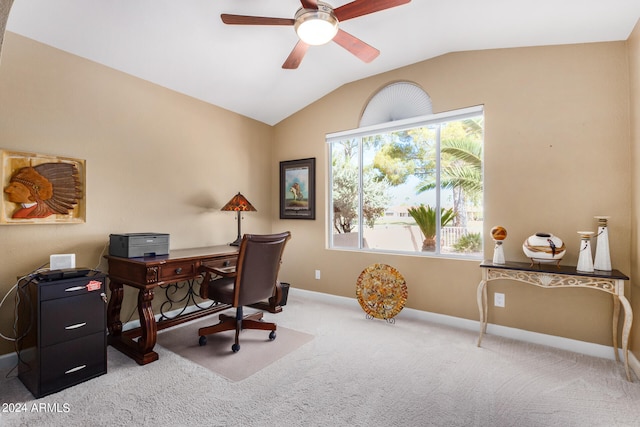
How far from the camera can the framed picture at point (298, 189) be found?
405 cm

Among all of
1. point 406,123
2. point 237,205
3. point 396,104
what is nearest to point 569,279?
point 406,123

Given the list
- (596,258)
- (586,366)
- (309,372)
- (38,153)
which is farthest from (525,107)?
(38,153)

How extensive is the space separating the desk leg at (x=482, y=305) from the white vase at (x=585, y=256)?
2.17 ft

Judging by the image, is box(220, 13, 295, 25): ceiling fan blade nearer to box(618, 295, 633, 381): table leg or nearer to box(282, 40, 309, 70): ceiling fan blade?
box(282, 40, 309, 70): ceiling fan blade

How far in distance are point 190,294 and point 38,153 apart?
1833mm

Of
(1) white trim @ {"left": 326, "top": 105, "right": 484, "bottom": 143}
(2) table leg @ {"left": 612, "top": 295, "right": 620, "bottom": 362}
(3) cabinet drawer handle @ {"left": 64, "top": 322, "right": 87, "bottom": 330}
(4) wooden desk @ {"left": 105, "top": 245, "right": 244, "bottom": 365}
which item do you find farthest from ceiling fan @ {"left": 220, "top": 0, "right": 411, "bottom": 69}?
(2) table leg @ {"left": 612, "top": 295, "right": 620, "bottom": 362}

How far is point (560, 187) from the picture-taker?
2.57 m

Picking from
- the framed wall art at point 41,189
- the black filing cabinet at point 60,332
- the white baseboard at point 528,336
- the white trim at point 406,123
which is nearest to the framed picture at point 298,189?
the white trim at point 406,123

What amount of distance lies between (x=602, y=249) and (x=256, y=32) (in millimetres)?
3252

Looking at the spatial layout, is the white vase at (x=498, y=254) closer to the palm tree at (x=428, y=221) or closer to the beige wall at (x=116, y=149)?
the palm tree at (x=428, y=221)

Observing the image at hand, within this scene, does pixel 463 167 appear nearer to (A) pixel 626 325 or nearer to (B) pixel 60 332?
(A) pixel 626 325

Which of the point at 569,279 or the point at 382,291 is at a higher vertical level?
the point at 569,279

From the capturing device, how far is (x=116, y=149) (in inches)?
109

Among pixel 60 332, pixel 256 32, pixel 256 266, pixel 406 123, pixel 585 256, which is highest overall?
pixel 256 32
